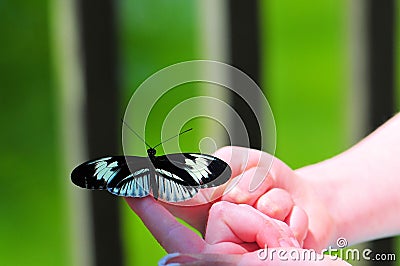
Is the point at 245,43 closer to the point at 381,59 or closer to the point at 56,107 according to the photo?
the point at 381,59

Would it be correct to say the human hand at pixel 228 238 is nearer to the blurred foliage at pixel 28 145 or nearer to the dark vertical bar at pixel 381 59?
the dark vertical bar at pixel 381 59

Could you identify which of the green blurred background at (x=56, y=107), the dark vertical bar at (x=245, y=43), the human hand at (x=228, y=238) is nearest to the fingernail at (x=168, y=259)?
the human hand at (x=228, y=238)

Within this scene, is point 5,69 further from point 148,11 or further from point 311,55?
A: point 311,55

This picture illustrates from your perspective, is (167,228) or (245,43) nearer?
(167,228)

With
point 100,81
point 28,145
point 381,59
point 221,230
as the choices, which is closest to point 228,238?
point 221,230

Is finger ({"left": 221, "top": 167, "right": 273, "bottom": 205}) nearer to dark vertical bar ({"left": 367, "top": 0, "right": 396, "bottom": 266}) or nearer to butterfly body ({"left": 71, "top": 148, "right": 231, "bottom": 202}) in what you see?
butterfly body ({"left": 71, "top": 148, "right": 231, "bottom": 202})
